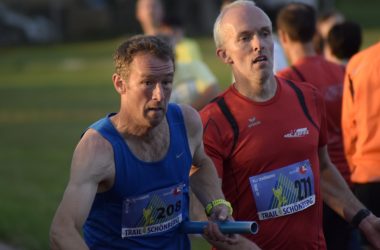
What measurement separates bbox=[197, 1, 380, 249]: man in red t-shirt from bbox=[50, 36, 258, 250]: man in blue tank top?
437 mm

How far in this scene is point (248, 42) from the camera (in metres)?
5.76

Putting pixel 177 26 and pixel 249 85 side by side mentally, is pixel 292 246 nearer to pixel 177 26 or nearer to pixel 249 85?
pixel 249 85

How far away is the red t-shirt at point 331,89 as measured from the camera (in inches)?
297

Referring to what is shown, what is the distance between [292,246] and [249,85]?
94 cm

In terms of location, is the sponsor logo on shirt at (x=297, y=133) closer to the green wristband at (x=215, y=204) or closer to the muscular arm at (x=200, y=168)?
the muscular arm at (x=200, y=168)

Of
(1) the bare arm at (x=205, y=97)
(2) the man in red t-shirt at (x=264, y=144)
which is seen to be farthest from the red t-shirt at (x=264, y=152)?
(1) the bare arm at (x=205, y=97)

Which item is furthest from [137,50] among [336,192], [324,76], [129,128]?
[324,76]

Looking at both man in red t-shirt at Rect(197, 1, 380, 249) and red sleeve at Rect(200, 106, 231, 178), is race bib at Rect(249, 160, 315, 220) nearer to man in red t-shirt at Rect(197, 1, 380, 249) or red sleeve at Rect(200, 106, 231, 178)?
man in red t-shirt at Rect(197, 1, 380, 249)

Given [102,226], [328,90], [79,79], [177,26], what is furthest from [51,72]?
[102,226]

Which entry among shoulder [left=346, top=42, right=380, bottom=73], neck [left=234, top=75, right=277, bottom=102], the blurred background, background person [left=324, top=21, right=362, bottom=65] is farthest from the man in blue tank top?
background person [left=324, top=21, right=362, bottom=65]

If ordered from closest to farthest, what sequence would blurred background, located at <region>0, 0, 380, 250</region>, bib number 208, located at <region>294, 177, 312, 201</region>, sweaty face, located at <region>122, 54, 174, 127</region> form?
sweaty face, located at <region>122, 54, 174, 127</region> → bib number 208, located at <region>294, 177, 312, 201</region> → blurred background, located at <region>0, 0, 380, 250</region>

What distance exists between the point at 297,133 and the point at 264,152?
23cm

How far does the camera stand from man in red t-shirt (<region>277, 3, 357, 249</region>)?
7.41m

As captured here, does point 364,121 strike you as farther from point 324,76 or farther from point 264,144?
point 264,144
